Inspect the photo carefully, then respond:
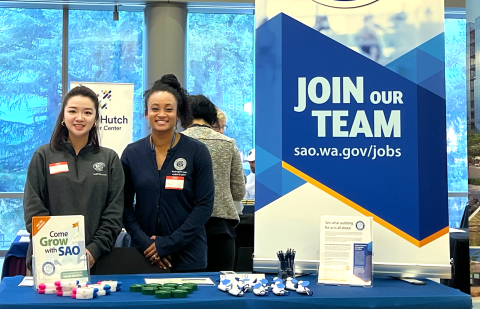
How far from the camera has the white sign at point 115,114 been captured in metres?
5.20

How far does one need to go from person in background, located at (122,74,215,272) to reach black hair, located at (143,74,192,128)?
0.03 ft

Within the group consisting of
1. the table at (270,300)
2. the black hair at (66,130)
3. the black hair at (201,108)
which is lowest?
the table at (270,300)

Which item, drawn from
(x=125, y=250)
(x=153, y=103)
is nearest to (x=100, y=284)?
(x=125, y=250)

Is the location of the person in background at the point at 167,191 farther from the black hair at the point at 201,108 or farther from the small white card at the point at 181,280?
the black hair at the point at 201,108

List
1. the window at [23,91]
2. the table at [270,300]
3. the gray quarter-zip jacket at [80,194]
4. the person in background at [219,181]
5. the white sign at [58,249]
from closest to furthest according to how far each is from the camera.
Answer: the table at [270,300] → the white sign at [58,249] → the gray quarter-zip jacket at [80,194] → the person in background at [219,181] → the window at [23,91]

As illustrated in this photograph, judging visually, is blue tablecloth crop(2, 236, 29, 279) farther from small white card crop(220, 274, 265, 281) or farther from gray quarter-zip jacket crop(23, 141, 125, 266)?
small white card crop(220, 274, 265, 281)

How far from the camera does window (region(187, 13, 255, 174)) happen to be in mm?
6926

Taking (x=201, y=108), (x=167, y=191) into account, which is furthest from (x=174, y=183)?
(x=201, y=108)

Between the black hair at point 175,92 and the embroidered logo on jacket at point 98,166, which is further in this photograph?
the black hair at point 175,92

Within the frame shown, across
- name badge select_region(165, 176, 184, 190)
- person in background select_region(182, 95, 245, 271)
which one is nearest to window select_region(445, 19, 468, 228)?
person in background select_region(182, 95, 245, 271)

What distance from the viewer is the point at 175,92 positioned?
2424 mm

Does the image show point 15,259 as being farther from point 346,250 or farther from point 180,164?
point 346,250

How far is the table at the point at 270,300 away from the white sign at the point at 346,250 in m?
0.07

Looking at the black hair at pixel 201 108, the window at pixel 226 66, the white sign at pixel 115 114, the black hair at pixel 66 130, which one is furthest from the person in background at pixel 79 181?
the window at pixel 226 66
